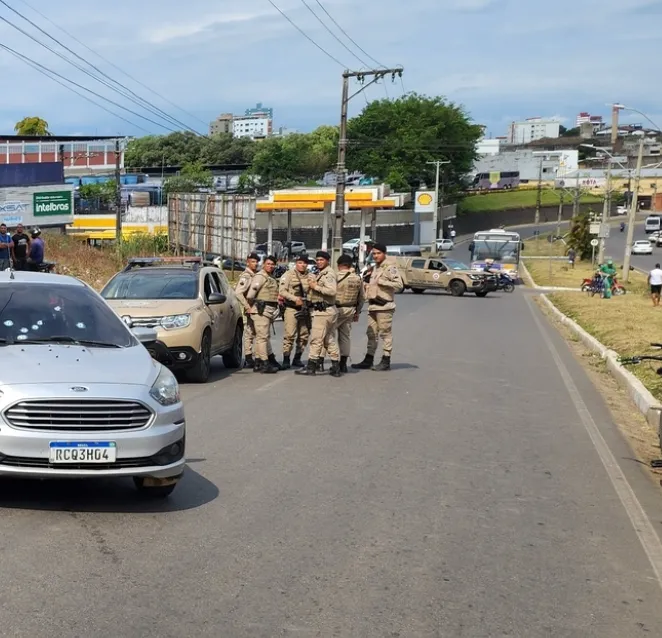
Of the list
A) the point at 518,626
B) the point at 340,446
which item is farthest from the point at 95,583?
the point at 340,446

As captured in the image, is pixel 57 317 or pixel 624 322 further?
pixel 624 322

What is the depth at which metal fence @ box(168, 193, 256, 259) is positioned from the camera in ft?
124

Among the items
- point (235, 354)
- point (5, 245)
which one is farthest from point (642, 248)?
point (235, 354)

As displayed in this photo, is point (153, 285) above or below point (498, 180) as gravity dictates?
below

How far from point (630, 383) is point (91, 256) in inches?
1031

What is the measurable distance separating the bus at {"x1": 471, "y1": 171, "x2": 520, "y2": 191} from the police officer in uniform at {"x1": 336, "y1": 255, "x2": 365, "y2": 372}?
14480 cm

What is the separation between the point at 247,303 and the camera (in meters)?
15.2

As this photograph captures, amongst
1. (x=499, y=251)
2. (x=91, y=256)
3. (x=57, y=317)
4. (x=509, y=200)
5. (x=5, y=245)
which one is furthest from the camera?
(x=509, y=200)

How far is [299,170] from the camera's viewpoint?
13400 centimetres

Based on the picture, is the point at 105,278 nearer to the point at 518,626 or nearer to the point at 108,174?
the point at 518,626

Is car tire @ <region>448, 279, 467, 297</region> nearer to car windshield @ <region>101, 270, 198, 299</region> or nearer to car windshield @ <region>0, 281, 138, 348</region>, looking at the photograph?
car windshield @ <region>101, 270, 198, 299</region>

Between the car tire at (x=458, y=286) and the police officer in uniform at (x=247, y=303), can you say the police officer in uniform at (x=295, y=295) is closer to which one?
the police officer in uniform at (x=247, y=303)

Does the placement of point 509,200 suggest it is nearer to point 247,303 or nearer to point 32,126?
point 32,126

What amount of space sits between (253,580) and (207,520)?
1.32 metres
